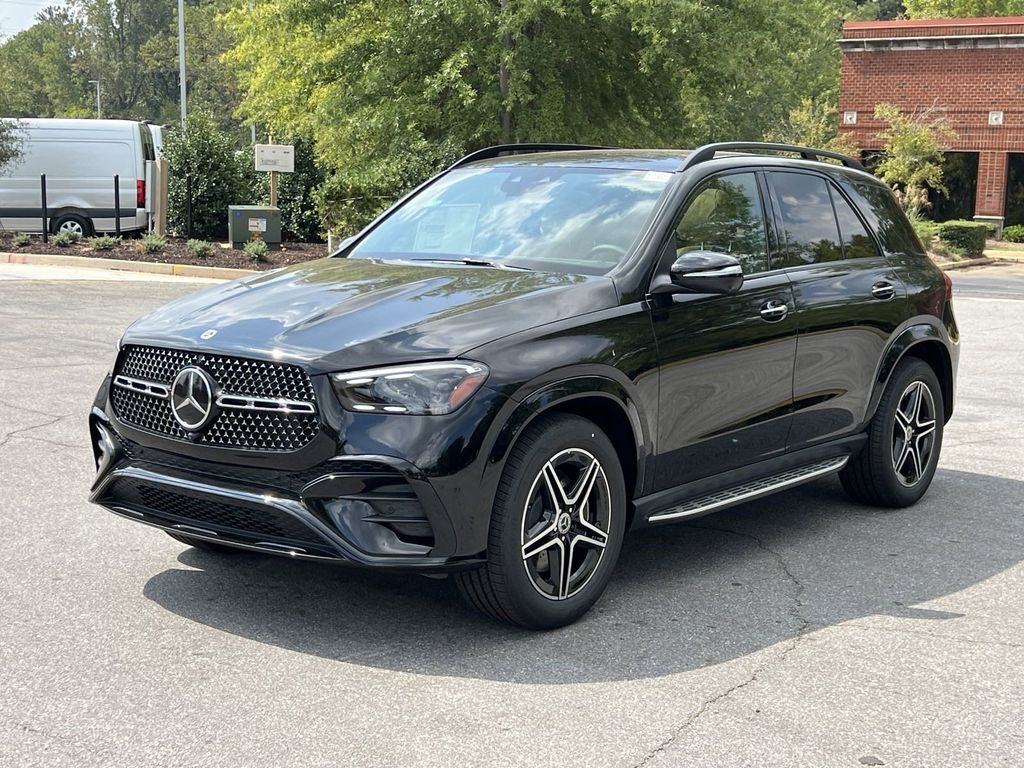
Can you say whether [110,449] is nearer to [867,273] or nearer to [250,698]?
[250,698]

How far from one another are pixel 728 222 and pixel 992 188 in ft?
128

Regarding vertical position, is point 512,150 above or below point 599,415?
A: above

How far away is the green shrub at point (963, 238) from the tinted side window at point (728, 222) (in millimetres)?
29317

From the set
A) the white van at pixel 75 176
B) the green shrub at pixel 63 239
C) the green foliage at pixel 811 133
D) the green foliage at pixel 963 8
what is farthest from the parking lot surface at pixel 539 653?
the green foliage at pixel 963 8

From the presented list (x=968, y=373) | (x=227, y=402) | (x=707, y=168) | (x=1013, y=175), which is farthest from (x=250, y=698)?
(x=1013, y=175)

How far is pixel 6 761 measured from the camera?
11.9ft

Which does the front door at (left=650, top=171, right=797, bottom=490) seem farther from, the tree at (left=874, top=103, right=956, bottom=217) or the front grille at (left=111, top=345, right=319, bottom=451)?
the tree at (left=874, top=103, right=956, bottom=217)

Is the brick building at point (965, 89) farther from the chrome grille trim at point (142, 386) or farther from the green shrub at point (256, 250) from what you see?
the chrome grille trim at point (142, 386)

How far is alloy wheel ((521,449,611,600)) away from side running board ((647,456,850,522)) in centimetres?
38

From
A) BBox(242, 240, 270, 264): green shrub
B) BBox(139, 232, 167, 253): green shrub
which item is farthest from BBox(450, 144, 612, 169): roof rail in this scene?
BBox(139, 232, 167, 253): green shrub

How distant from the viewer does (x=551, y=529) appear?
15.6 ft

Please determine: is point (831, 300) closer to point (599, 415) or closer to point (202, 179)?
point (599, 415)

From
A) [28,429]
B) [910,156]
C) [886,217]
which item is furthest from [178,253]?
[910,156]

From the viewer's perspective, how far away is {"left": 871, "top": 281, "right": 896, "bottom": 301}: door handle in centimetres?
659
